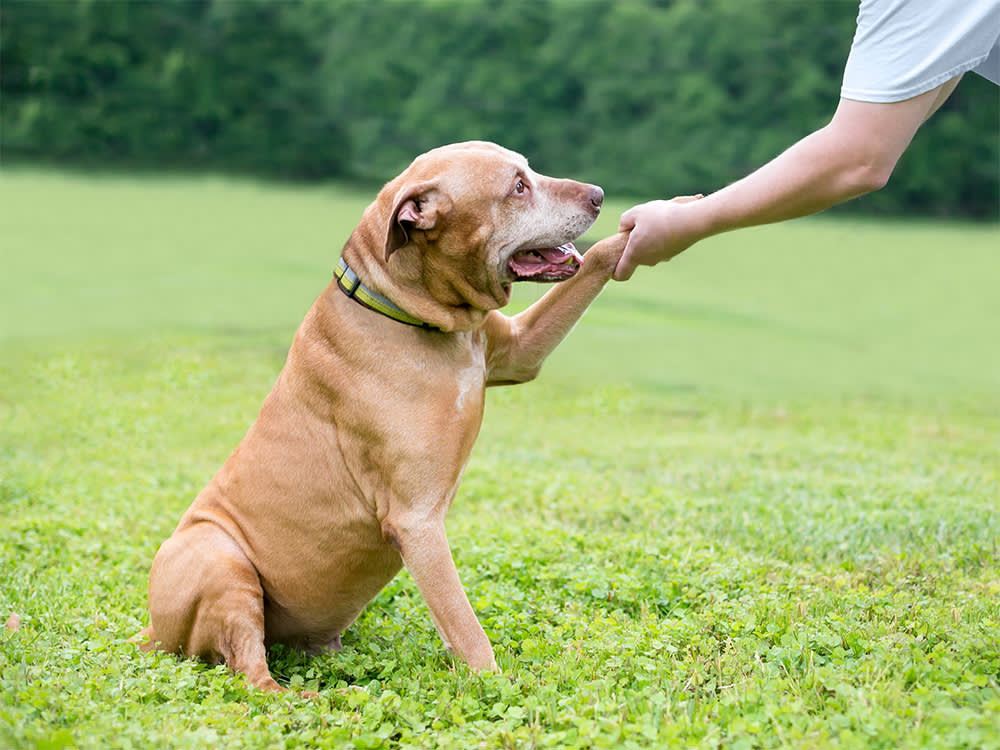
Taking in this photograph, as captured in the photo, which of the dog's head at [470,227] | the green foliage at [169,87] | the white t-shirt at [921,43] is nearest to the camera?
the white t-shirt at [921,43]

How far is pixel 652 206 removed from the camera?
4.12m

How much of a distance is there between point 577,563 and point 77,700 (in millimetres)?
2515

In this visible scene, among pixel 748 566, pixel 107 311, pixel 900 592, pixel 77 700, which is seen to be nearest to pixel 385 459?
pixel 77 700

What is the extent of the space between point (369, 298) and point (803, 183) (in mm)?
1640

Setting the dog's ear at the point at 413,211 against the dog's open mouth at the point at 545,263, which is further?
the dog's open mouth at the point at 545,263

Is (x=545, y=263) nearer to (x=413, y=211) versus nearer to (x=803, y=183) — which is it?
(x=413, y=211)

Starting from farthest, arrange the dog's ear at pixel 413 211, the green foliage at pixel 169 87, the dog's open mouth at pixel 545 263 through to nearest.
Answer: the green foliage at pixel 169 87 → the dog's open mouth at pixel 545 263 → the dog's ear at pixel 413 211

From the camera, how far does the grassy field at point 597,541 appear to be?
3.35 m

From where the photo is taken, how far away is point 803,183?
12.1 feet

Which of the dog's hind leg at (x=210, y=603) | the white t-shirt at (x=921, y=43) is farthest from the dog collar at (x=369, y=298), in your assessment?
the white t-shirt at (x=921, y=43)

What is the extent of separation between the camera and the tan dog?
388 centimetres

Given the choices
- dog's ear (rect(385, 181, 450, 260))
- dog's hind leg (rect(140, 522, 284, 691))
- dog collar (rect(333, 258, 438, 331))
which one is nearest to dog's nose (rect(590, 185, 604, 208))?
dog's ear (rect(385, 181, 450, 260))

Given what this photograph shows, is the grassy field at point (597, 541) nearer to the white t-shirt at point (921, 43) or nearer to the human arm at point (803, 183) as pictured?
the human arm at point (803, 183)

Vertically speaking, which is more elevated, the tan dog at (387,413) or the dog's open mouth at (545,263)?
the dog's open mouth at (545,263)
